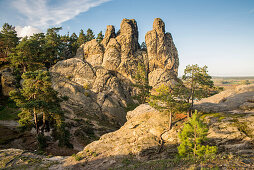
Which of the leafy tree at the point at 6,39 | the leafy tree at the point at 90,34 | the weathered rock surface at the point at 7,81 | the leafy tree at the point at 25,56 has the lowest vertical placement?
the weathered rock surface at the point at 7,81

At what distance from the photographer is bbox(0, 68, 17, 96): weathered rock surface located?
50859mm

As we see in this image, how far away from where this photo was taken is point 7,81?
171 ft

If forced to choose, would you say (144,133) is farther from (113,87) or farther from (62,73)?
(62,73)

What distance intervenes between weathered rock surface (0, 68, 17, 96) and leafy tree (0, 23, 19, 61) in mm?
13716

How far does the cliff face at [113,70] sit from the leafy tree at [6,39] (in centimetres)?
2163

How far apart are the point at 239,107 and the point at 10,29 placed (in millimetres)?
94318

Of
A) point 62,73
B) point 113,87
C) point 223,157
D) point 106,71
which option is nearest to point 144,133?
point 223,157

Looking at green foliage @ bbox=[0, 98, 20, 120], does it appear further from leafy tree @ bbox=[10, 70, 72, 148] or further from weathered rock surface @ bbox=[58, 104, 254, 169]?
weathered rock surface @ bbox=[58, 104, 254, 169]

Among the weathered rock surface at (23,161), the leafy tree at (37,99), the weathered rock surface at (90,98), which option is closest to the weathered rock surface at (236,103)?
the weathered rock surface at (90,98)

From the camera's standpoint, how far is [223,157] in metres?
13.8

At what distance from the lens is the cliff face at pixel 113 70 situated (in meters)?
51.7

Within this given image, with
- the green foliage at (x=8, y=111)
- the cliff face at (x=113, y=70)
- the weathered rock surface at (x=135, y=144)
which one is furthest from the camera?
the cliff face at (x=113, y=70)

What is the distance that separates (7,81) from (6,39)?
23.0 meters

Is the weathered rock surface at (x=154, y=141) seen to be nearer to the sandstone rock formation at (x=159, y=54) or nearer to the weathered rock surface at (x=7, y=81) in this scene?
the weathered rock surface at (x=7, y=81)
